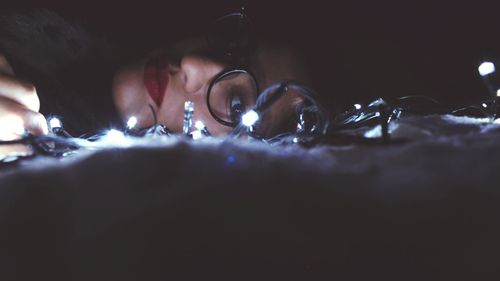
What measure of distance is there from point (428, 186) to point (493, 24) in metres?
1.13

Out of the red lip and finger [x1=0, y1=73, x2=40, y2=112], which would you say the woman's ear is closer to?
the red lip

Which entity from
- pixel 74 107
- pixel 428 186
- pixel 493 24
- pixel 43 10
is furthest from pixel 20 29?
pixel 493 24

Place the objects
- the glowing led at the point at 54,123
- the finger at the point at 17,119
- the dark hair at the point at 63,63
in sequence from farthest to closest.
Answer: the dark hair at the point at 63,63 < the glowing led at the point at 54,123 < the finger at the point at 17,119

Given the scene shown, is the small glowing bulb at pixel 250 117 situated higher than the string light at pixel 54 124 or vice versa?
the string light at pixel 54 124

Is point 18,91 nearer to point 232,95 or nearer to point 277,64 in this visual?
point 232,95

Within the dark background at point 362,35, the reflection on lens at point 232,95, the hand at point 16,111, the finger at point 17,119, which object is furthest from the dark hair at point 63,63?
the reflection on lens at point 232,95

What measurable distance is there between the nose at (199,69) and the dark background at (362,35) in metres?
0.21

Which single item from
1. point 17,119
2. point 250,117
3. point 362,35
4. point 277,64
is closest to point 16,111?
point 17,119

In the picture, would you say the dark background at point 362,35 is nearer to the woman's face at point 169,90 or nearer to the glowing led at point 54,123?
the woman's face at point 169,90

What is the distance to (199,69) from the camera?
3.92 feet

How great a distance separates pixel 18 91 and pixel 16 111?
0.35 feet

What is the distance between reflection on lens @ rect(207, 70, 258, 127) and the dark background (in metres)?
0.24

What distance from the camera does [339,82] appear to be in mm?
1374

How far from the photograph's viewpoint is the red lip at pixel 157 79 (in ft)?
4.23
